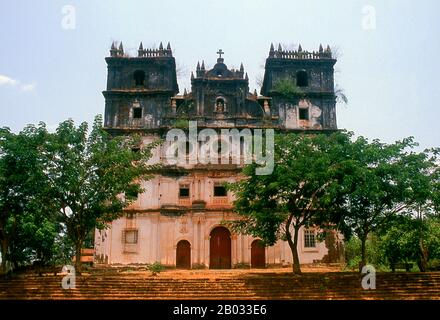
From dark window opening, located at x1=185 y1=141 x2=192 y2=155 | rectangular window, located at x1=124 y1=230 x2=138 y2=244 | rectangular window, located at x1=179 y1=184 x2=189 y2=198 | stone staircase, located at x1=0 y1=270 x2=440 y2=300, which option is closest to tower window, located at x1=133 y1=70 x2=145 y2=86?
dark window opening, located at x1=185 y1=141 x2=192 y2=155

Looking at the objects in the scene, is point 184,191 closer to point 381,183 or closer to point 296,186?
point 296,186

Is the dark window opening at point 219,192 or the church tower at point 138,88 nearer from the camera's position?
the dark window opening at point 219,192

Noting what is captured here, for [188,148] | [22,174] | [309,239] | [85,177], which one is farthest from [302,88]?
[22,174]

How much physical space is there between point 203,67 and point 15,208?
17.0m

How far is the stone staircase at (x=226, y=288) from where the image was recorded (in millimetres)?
17625

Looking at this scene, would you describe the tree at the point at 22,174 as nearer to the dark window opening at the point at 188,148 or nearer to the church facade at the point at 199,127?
the church facade at the point at 199,127

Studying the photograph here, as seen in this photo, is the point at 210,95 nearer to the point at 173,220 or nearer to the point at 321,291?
the point at 173,220

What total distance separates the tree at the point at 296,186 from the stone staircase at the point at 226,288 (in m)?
2.69

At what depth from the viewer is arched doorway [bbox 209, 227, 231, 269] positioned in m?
29.5

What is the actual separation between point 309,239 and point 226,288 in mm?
12314

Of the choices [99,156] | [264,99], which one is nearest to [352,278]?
[99,156]

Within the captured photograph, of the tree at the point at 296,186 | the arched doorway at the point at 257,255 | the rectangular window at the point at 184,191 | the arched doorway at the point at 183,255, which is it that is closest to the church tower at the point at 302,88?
the rectangular window at the point at 184,191

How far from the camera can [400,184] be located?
784 inches

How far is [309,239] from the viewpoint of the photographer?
29297 mm
